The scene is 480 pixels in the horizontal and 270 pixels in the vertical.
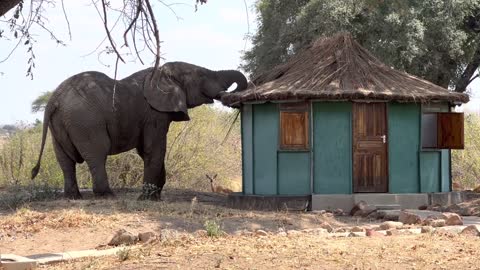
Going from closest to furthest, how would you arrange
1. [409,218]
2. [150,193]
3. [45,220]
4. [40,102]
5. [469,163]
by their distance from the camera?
[45,220], [409,218], [150,193], [469,163], [40,102]

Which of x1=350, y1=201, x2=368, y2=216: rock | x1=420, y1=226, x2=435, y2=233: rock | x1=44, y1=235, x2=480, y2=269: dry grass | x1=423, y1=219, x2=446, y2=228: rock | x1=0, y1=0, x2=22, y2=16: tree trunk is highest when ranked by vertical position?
x1=0, y1=0, x2=22, y2=16: tree trunk

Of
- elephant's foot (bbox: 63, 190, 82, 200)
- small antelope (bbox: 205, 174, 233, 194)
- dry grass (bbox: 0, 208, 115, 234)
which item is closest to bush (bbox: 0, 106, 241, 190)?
small antelope (bbox: 205, 174, 233, 194)

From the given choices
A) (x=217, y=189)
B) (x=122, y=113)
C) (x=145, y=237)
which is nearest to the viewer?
(x=145, y=237)

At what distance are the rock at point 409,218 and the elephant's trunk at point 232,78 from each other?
5573 millimetres

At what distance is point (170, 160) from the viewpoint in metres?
24.2

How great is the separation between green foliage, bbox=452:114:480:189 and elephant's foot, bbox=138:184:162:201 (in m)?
12.5

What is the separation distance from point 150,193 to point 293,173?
273cm

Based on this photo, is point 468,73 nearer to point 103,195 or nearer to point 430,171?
point 430,171

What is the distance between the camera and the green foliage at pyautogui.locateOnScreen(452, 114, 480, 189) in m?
26.4

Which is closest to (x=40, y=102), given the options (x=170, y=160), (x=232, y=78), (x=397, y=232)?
(x=170, y=160)

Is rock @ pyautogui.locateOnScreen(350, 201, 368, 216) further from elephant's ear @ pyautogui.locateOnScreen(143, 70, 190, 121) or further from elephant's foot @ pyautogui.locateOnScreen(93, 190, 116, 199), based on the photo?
elephant's foot @ pyautogui.locateOnScreen(93, 190, 116, 199)

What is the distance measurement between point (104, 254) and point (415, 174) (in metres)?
8.47

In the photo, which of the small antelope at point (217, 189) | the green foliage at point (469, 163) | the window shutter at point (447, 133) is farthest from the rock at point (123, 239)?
the green foliage at point (469, 163)

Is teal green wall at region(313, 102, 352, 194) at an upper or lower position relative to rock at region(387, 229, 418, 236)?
upper
